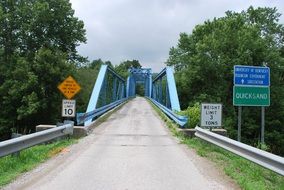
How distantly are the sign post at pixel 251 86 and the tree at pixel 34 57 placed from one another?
29.5 m

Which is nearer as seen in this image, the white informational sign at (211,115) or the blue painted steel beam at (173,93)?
the white informational sign at (211,115)

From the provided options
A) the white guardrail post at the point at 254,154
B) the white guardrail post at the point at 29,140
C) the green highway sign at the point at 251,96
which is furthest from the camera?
the green highway sign at the point at 251,96

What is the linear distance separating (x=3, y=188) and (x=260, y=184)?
4.58 m

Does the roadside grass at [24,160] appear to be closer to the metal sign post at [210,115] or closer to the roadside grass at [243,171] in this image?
the roadside grass at [243,171]

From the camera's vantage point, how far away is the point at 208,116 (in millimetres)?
14141

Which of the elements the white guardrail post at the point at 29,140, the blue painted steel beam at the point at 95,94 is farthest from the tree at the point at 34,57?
the white guardrail post at the point at 29,140

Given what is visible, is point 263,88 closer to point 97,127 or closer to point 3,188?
point 97,127

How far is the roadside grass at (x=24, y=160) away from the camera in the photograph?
9422 mm

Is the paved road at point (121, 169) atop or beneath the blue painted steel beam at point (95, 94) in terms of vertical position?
beneath

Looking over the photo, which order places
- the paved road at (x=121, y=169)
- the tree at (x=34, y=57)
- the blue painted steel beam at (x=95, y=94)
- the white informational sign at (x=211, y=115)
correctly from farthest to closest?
1. the tree at (x=34, y=57)
2. the blue painted steel beam at (x=95, y=94)
3. the white informational sign at (x=211, y=115)
4. the paved road at (x=121, y=169)

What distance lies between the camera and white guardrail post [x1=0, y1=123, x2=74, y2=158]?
9.61 meters

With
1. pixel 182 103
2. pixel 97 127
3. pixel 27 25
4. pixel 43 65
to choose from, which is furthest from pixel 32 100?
pixel 97 127

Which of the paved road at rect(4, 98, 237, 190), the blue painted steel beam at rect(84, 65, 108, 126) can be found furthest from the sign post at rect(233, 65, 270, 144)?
the blue painted steel beam at rect(84, 65, 108, 126)

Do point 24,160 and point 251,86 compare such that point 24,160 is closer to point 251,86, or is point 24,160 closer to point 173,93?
point 251,86
